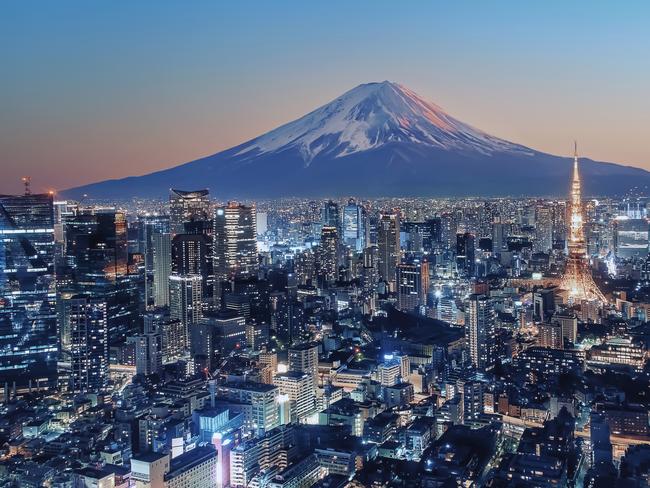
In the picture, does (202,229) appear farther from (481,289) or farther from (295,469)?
(295,469)

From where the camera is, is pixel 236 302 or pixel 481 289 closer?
pixel 236 302

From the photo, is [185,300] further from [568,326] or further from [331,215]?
[331,215]

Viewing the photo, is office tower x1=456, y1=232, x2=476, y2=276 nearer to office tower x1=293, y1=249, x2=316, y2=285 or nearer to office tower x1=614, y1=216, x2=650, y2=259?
office tower x1=293, y1=249, x2=316, y2=285

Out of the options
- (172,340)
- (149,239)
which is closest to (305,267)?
(149,239)

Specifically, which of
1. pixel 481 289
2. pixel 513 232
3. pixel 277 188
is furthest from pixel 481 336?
pixel 277 188

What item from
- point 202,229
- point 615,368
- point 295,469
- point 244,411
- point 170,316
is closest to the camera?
point 295,469
